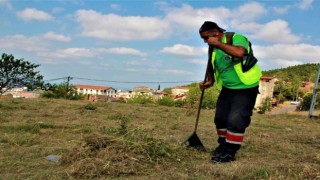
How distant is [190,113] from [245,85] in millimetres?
5619

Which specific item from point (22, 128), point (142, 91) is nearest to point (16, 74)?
point (22, 128)

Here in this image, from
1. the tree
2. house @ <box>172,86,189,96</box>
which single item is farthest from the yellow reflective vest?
house @ <box>172,86,189,96</box>

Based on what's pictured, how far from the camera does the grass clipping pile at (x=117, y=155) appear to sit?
275 centimetres

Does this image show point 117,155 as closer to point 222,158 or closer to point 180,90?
point 222,158

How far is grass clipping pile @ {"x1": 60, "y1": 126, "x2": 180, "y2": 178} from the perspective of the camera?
2754 millimetres

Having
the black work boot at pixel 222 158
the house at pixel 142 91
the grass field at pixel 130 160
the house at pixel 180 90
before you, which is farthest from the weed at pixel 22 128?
the house at pixel 180 90

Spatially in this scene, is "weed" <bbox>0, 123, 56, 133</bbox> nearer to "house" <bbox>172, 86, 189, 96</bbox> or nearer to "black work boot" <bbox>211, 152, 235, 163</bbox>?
"black work boot" <bbox>211, 152, 235, 163</bbox>

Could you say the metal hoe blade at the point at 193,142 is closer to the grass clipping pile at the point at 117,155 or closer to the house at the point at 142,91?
the grass clipping pile at the point at 117,155

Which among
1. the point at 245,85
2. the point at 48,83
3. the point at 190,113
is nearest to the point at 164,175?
the point at 245,85

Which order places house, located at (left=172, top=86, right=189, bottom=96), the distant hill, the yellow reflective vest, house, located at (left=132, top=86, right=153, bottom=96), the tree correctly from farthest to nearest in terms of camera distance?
1. house, located at (left=172, top=86, right=189, bottom=96)
2. the distant hill
3. house, located at (left=132, top=86, right=153, bottom=96)
4. the tree
5. the yellow reflective vest

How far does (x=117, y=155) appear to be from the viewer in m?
2.95

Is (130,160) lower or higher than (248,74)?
lower

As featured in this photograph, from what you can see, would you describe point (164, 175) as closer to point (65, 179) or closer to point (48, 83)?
point (65, 179)

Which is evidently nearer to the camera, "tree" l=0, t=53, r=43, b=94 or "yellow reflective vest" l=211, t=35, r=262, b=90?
"yellow reflective vest" l=211, t=35, r=262, b=90
